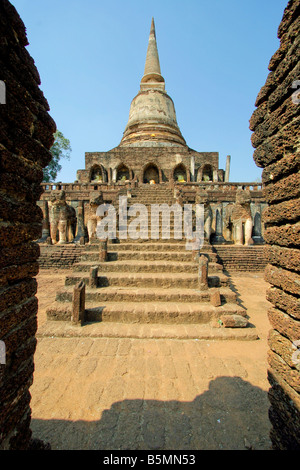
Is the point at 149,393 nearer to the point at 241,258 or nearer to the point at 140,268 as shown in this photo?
the point at 140,268

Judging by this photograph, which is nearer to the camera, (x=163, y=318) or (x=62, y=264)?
(x=163, y=318)

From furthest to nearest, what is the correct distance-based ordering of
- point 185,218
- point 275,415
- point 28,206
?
point 185,218 < point 275,415 < point 28,206

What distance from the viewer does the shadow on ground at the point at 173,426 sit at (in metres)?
1.86

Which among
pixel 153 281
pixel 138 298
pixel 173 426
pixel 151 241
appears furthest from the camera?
pixel 151 241

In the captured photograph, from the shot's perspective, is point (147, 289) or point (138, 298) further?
point (147, 289)

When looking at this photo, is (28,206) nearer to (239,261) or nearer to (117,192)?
(239,261)

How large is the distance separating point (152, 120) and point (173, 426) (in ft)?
76.3

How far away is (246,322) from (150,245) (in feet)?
11.2

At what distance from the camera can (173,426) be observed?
204 centimetres

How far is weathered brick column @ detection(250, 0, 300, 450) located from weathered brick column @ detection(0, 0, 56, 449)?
1921mm

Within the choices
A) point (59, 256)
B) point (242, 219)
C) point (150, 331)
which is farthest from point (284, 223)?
point (59, 256)

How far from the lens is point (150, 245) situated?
6.49 meters

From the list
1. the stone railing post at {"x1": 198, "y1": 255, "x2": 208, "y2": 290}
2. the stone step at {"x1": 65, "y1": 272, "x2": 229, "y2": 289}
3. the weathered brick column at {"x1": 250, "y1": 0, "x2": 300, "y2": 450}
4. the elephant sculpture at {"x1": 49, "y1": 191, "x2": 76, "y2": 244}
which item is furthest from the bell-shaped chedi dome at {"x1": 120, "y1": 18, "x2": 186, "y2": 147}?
the weathered brick column at {"x1": 250, "y1": 0, "x2": 300, "y2": 450}

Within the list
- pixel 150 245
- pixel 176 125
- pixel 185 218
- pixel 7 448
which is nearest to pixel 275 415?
pixel 7 448
